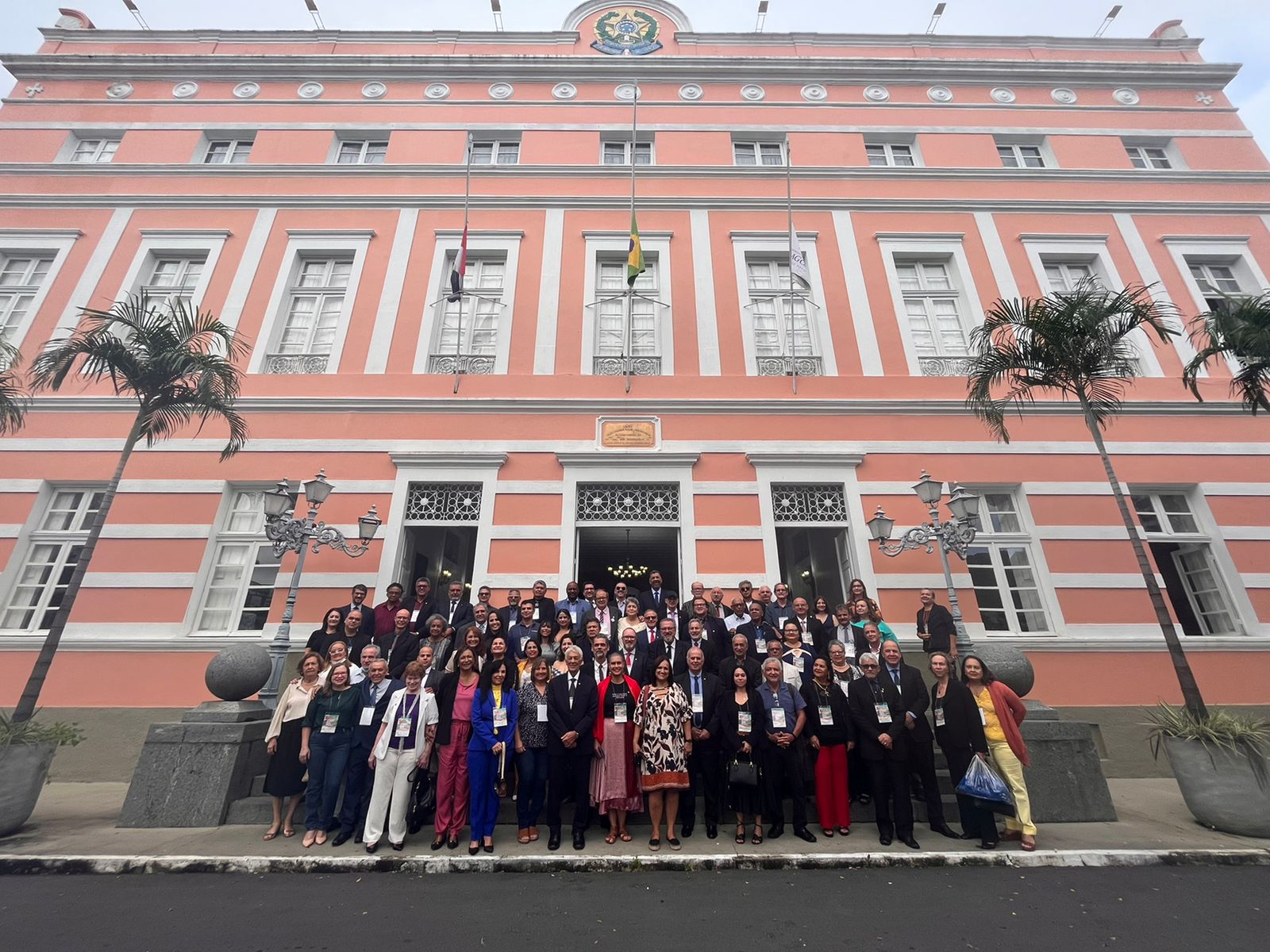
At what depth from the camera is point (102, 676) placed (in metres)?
9.53

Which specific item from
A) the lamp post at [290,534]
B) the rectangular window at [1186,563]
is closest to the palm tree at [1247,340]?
the rectangular window at [1186,563]

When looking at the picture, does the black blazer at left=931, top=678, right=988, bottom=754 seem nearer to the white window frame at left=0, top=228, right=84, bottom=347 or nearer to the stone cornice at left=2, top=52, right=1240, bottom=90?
the stone cornice at left=2, top=52, right=1240, bottom=90

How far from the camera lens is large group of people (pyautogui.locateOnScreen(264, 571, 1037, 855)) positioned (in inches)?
227

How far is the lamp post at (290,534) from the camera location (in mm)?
8008

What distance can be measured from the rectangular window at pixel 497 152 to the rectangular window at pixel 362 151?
2.19 meters

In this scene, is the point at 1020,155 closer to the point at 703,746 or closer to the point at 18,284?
the point at 703,746

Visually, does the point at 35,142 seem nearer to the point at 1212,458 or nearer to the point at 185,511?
the point at 185,511

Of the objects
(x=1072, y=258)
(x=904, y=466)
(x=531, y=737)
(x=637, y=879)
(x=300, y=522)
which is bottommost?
(x=637, y=879)

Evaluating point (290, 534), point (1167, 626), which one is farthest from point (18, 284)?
point (1167, 626)

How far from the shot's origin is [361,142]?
1473cm

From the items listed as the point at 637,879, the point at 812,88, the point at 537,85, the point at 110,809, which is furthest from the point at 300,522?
the point at 812,88

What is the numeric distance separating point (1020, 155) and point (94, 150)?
76.2ft

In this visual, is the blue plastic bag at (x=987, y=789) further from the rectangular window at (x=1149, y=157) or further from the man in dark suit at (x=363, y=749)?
the rectangular window at (x=1149, y=157)

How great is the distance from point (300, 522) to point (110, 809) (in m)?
4.10
